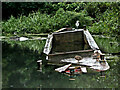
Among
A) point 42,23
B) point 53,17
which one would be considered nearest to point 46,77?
point 42,23

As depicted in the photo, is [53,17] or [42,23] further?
[53,17]

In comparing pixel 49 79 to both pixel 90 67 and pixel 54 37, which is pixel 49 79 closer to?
pixel 90 67

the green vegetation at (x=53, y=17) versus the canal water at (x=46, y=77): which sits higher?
the green vegetation at (x=53, y=17)

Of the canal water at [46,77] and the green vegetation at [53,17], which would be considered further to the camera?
the green vegetation at [53,17]

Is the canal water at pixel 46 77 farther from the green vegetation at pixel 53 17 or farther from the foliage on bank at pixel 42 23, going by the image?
the foliage on bank at pixel 42 23

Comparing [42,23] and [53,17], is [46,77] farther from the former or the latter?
[53,17]

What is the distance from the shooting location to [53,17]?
1268cm

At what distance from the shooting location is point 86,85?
392 centimetres

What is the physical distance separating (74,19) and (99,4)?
1427mm

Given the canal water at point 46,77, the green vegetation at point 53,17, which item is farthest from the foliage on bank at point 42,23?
the canal water at point 46,77

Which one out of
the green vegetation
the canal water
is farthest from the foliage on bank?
the canal water

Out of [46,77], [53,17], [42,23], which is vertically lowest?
[46,77]

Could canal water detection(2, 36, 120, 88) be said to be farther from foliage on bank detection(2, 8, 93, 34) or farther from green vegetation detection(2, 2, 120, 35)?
foliage on bank detection(2, 8, 93, 34)

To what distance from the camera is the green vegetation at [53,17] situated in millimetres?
11586
